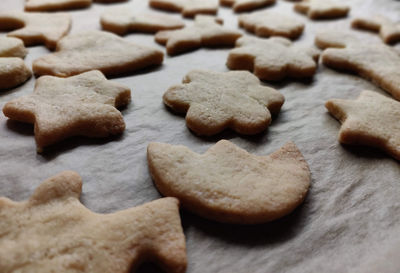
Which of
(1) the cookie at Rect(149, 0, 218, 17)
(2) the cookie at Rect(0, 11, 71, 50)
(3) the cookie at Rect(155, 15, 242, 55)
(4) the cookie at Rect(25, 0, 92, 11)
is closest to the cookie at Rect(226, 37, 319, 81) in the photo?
(3) the cookie at Rect(155, 15, 242, 55)

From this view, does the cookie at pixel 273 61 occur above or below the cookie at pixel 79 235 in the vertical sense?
above

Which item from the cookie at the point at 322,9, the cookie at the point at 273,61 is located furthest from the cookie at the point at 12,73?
the cookie at the point at 322,9

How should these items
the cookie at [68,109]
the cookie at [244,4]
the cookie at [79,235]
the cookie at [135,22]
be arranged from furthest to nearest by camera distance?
the cookie at [244,4]
the cookie at [135,22]
the cookie at [68,109]
the cookie at [79,235]

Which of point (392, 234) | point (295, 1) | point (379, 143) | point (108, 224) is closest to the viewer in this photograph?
A: point (108, 224)

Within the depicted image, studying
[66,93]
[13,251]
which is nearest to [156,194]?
[13,251]

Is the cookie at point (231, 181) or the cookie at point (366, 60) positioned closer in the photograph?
the cookie at point (231, 181)

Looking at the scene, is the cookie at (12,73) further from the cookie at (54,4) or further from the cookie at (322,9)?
the cookie at (322,9)

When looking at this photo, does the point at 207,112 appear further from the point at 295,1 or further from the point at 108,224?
the point at 295,1

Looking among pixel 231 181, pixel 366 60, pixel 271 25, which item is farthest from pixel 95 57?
pixel 366 60
